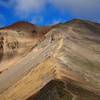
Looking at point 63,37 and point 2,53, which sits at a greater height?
point 63,37

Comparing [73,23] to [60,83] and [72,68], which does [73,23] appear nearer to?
[72,68]

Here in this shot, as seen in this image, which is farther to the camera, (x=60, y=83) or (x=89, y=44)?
(x=89, y=44)

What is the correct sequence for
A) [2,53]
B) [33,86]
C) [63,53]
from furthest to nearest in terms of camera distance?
[2,53] < [63,53] < [33,86]

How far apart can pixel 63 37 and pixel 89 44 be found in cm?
199

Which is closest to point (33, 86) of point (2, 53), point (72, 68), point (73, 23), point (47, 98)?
point (72, 68)

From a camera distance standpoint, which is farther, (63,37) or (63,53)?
(63,37)

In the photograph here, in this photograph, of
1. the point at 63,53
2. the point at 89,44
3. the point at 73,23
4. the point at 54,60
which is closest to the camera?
the point at 54,60

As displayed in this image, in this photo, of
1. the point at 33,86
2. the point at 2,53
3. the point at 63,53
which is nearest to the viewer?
the point at 33,86

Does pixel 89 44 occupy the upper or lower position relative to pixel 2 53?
upper

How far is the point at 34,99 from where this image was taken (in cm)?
2298

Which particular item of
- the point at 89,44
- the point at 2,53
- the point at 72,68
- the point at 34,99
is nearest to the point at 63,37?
the point at 89,44

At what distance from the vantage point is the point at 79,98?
859 inches

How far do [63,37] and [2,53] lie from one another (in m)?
38.6

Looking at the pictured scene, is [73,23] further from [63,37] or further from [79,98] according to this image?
[79,98]
